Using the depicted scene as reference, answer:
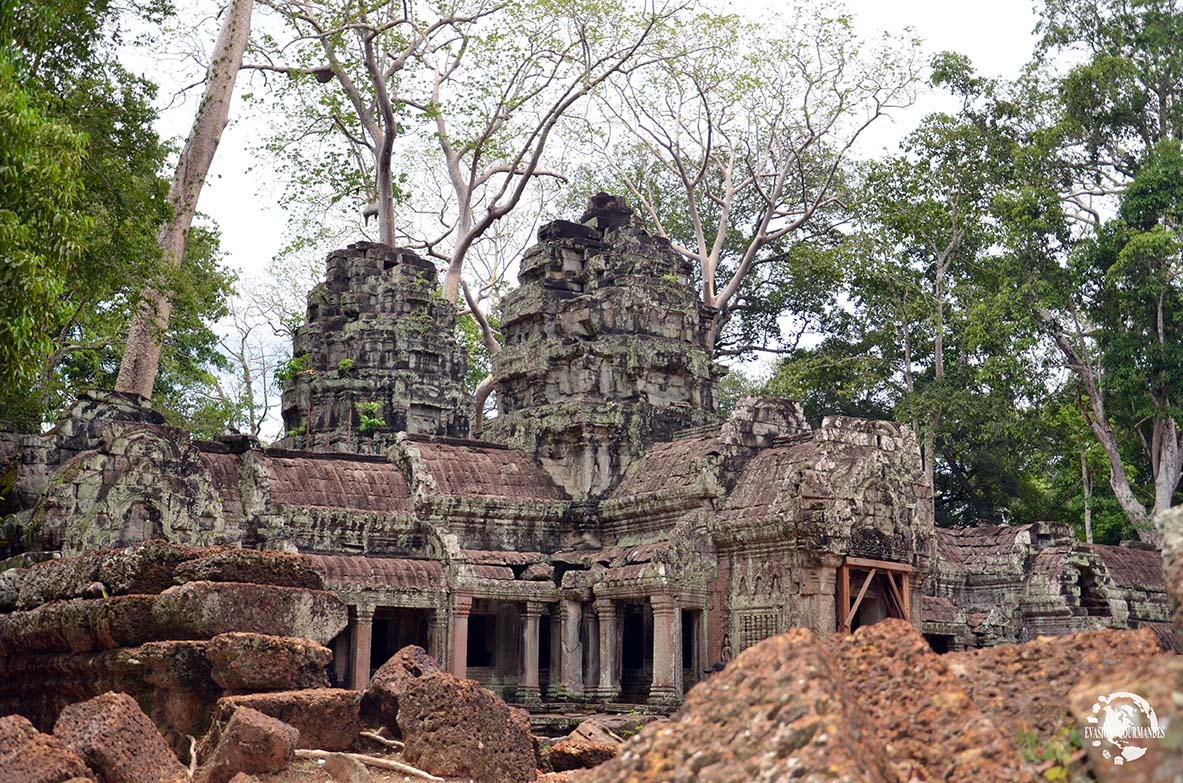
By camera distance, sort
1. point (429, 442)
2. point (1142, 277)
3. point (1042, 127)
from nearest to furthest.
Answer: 1. point (429, 442)
2. point (1142, 277)
3. point (1042, 127)

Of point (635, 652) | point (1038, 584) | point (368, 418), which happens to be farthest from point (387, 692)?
point (368, 418)

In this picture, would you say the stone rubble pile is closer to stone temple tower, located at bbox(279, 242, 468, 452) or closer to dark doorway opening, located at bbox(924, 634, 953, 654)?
dark doorway opening, located at bbox(924, 634, 953, 654)

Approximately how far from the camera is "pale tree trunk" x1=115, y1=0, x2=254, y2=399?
Result: 24359 millimetres

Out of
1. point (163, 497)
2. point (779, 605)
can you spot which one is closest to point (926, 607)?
point (779, 605)

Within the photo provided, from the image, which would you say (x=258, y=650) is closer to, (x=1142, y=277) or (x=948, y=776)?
(x=948, y=776)

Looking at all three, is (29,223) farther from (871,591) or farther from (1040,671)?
(871,591)

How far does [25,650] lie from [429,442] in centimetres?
1587

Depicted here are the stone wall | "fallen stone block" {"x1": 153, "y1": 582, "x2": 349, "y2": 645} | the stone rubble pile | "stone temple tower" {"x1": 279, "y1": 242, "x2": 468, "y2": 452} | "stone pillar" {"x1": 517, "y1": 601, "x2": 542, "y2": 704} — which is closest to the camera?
the stone rubble pile

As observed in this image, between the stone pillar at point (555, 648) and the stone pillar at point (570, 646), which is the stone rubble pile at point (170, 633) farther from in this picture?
the stone pillar at point (555, 648)

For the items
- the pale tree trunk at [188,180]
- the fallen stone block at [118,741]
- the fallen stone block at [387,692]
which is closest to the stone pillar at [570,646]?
the pale tree trunk at [188,180]

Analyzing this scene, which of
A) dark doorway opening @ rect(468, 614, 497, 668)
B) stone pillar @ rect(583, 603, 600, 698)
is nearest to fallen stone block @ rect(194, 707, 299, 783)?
stone pillar @ rect(583, 603, 600, 698)

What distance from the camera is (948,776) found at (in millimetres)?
4297

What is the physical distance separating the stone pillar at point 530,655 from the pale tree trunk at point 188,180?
300 inches

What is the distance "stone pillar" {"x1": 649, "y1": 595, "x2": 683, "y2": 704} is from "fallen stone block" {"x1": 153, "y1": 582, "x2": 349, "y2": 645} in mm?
13265
